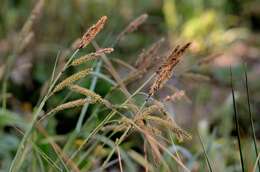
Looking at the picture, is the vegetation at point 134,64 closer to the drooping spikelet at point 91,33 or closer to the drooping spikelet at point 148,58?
the drooping spikelet at point 148,58

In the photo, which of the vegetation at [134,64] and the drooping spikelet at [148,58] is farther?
the vegetation at [134,64]

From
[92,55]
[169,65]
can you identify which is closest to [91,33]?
[92,55]

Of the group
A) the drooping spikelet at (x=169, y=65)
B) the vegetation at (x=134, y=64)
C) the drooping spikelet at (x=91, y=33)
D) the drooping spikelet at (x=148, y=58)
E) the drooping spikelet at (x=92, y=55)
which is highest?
the drooping spikelet at (x=91, y=33)

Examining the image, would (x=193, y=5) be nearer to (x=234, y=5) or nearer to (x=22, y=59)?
(x=234, y=5)

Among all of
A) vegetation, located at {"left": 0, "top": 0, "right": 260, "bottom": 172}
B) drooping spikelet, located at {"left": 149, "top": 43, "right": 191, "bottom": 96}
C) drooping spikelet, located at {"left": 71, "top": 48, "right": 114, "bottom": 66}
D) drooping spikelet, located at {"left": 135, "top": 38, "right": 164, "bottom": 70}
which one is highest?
drooping spikelet, located at {"left": 71, "top": 48, "right": 114, "bottom": 66}

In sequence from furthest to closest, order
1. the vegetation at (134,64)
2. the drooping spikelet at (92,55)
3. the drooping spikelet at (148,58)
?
the vegetation at (134,64)
the drooping spikelet at (148,58)
the drooping spikelet at (92,55)

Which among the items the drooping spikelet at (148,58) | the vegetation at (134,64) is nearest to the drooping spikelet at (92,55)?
the drooping spikelet at (148,58)

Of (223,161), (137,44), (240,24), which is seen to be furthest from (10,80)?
(240,24)

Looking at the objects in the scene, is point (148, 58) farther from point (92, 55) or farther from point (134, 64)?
point (134, 64)

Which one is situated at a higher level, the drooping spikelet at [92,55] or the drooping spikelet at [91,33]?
the drooping spikelet at [91,33]

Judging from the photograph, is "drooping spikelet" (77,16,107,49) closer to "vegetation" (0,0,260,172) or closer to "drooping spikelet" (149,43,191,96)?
"drooping spikelet" (149,43,191,96)

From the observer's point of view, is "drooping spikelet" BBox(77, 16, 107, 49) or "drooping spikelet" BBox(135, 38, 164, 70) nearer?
"drooping spikelet" BBox(77, 16, 107, 49)

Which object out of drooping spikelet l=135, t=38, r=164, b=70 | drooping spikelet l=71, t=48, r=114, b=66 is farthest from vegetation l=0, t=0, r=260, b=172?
drooping spikelet l=71, t=48, r=114, b=66
